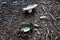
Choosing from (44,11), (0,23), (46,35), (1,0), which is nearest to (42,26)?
(46,35)

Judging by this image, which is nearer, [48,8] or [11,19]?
[11,19]

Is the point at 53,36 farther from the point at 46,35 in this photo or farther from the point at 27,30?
the point at 27,30

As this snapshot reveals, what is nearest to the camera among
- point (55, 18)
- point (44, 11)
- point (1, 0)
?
point (55, 18)

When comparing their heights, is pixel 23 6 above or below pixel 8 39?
above

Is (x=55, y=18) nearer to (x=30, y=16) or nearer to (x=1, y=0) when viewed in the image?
(x=30, y=16)

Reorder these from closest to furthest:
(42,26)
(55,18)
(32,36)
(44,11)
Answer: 1. (32,36)
2. (42,26)
3. (55,18)
4. (44,11)

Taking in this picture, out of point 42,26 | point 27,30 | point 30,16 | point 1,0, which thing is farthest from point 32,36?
point 1,0

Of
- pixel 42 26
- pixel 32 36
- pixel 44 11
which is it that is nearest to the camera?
pixel 32 36

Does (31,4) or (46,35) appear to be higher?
(31,4)

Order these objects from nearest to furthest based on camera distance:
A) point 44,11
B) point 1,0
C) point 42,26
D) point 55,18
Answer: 1. point 42,26
2. point 55,18
3. point 44,11
4. point 1,0
